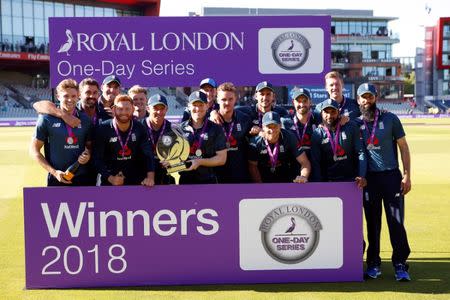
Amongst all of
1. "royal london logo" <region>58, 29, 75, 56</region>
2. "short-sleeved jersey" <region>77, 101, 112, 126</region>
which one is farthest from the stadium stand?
"royal london logo" <region>58, 29, 75, 56</region>

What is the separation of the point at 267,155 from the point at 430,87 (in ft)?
301

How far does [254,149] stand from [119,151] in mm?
1455

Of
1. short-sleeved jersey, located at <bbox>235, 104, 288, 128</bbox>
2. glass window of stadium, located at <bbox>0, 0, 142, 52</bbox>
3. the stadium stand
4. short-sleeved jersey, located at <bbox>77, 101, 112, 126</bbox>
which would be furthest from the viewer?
the stadium stand

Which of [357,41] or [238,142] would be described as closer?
[238,142]

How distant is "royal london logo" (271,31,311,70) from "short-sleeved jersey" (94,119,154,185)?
1.96 metres

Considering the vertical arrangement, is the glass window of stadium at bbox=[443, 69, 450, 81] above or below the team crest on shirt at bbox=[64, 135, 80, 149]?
above

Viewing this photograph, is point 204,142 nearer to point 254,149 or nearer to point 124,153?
point 254,149

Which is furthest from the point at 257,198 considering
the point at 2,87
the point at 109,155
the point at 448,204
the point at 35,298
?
the point at 2,87

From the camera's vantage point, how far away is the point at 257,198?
6.46 m

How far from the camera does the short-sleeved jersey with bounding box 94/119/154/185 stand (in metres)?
6.54

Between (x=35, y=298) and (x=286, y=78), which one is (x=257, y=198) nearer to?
(x=286, y=78)

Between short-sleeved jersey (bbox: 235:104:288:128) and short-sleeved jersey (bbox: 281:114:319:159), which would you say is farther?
short-sleeved jersey (bbox: 235:104:288:128)

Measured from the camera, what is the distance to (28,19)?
69.3 metres

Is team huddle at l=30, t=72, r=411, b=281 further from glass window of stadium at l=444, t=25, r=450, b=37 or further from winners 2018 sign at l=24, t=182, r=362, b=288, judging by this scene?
glass window of stadium at l=444, t=25, r=450, b=37
